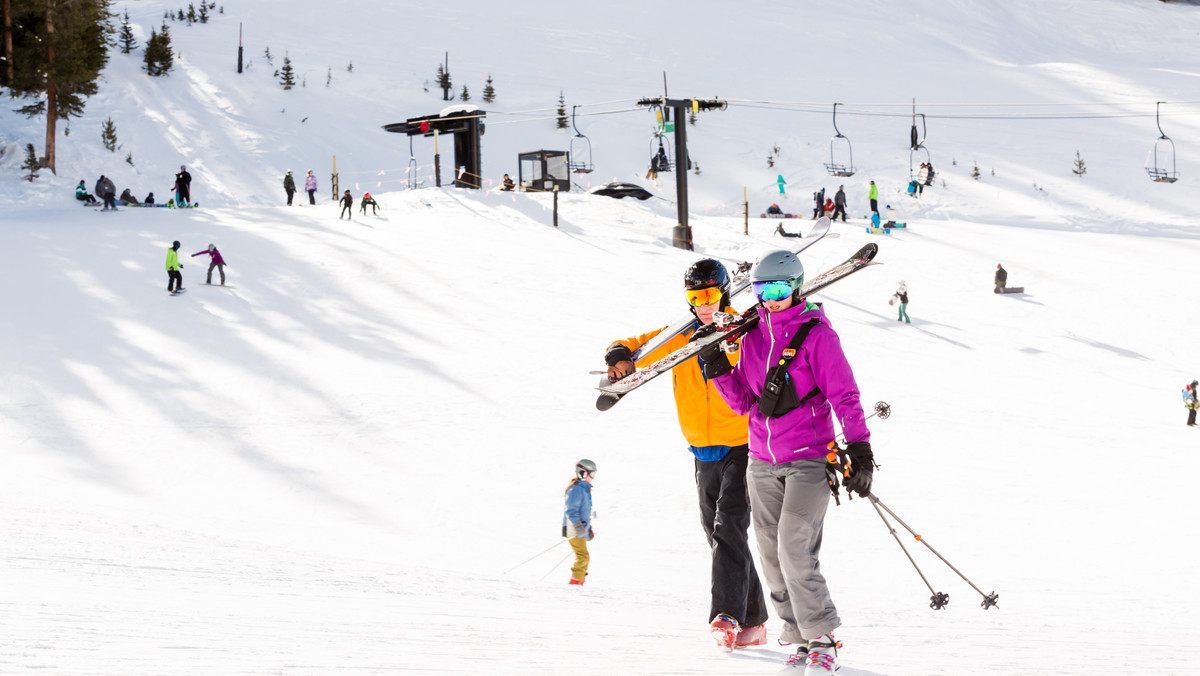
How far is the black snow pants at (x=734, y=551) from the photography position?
412 centimetres

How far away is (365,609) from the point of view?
4.43 meters

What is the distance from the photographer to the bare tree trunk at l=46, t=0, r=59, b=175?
28.8 m

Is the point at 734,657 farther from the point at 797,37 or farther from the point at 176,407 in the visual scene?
the point at 797,37

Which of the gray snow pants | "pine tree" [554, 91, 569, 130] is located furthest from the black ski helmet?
"pine tree" [554, 91, 569, 130]

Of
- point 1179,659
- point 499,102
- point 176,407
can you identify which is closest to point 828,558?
point 1179,659

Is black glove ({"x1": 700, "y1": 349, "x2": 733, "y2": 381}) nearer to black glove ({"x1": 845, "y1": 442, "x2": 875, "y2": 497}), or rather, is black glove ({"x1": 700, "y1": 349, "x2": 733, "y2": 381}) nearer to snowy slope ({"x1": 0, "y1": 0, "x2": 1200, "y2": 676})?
black glove ({"x1": 845, "y1": 442, "x2": 875, "y2": 497})

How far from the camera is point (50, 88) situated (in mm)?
29625

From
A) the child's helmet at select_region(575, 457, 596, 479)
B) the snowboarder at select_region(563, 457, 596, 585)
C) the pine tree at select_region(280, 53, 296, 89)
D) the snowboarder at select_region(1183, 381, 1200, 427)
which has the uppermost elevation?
the pine tree at select_region(280, 53, 296, 89)

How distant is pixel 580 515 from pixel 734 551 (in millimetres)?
3297

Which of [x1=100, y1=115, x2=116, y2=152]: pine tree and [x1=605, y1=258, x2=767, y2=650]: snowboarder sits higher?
[x1=100, y1=115, x2=116, y2=152]: pine tree

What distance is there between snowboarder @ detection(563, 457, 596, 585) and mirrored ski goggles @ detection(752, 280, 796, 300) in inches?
154

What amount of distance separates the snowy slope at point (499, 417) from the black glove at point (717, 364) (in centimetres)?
119

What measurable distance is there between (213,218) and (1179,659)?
949 inches

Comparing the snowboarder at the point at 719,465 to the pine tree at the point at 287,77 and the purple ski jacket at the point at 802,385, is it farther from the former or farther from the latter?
the pine tree at the point at 287,77
